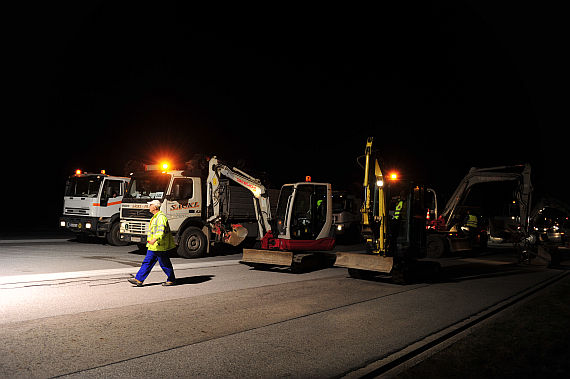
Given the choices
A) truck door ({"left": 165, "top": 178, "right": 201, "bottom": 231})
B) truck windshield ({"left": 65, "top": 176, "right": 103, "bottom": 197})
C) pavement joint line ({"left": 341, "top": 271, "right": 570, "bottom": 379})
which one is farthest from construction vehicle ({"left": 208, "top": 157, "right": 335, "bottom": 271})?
truck windshield ({"left": 65, "top": 176, "right": 103, "bottom": 197})

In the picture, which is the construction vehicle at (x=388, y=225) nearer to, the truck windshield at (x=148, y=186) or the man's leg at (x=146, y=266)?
the man's leg at (x=146, y=266)

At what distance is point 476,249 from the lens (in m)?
19.7

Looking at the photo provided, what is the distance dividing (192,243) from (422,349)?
1025 cm

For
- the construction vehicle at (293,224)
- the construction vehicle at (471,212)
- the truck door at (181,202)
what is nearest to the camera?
the construction vehicle at (293,224)

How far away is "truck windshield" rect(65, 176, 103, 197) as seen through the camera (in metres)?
17.3

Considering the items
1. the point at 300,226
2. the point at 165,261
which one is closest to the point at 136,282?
the point at 165,261

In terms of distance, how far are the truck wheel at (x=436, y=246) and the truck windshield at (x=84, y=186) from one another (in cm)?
1311

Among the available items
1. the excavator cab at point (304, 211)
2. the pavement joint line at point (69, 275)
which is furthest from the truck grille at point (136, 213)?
the excavator cab at point (304, 211)

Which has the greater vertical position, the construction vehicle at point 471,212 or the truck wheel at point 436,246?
the construction vehicle at point 471,212

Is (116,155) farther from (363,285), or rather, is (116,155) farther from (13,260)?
(363,285)

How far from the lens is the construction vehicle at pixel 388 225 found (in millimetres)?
9992

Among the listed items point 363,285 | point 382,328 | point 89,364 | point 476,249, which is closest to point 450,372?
point 382,328

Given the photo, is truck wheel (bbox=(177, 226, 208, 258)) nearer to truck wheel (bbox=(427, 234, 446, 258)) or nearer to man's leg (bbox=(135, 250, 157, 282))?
man's leg (bbox=(135, 250, 157, 282))

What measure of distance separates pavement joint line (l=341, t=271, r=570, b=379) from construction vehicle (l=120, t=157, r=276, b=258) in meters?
8.25
